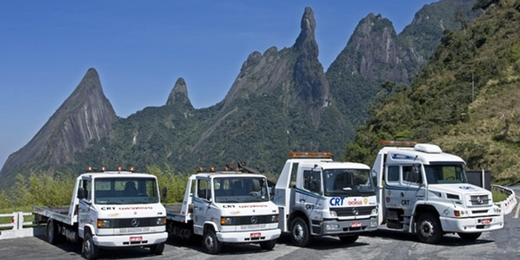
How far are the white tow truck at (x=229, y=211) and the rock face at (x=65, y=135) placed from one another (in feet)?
461

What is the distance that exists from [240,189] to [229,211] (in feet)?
3.35

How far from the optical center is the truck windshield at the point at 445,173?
1695 centimetres

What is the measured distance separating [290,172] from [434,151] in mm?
4671

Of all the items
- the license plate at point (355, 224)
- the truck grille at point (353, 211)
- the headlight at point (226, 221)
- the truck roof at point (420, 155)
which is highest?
the truck roof at point (420, 155)

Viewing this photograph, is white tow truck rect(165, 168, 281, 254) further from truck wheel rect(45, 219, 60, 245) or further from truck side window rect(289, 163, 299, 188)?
truck wheel rect(45, 219, 60, 245)

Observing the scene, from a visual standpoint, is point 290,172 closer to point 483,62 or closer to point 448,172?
point 448,172

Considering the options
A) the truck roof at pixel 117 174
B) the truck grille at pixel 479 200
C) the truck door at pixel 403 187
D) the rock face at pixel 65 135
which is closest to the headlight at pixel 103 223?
the truck roof at pixel 117 174

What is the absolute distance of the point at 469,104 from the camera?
6356 centimetres

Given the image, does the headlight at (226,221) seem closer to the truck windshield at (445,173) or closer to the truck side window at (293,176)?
the truck side window at (293,176)

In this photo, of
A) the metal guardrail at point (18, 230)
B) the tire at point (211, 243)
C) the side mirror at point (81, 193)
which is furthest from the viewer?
the metal guardrail at point (18, 230)

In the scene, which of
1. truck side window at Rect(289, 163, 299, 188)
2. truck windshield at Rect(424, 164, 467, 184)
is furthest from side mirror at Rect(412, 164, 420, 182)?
truck side window at Rect(289, 163, 299, 188)

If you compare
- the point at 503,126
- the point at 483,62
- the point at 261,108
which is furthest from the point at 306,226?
the point at 261,108

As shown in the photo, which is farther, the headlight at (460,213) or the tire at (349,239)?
the tire at (349,239)

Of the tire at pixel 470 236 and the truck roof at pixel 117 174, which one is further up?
the truck roof at pixel 117 174
